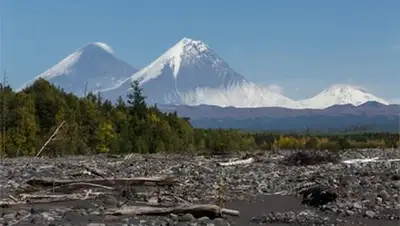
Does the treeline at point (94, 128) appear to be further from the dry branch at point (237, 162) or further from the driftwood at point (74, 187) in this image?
the driftwood at point (74, 187)

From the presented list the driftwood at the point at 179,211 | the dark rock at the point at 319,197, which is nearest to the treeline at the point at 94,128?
the dark rock at the point at 319,197

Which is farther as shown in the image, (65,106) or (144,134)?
(144,134)

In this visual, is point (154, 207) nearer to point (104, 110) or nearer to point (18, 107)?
point (18, 107)

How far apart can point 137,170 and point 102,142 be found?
25.7 m

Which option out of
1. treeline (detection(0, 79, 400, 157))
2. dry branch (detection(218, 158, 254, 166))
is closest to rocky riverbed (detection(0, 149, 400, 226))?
dry branch (detection(218, 158, 254, 166))

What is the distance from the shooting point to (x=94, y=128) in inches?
1843

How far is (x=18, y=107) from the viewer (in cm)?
4138

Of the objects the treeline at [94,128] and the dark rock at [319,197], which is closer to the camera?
the dark rock at [319,197]

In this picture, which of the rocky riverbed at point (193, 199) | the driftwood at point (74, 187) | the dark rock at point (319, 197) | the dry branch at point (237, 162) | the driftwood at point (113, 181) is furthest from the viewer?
the dry branch at point (237, 162)

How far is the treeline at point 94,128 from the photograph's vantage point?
39.9m

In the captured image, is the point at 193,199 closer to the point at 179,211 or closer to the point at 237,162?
the point at 179,211

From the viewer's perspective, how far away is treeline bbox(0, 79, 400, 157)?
39.9 meters

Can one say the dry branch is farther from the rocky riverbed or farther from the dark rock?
the dark rock

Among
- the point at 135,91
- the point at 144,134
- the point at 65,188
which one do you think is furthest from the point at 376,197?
the point at 135,91
